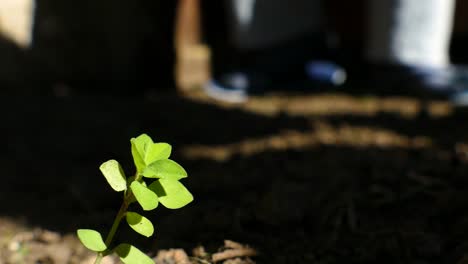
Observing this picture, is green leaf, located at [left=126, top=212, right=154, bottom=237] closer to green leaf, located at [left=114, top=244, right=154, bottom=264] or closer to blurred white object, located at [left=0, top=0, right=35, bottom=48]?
green leaf, located at [left=114, top=244, right=154, bottom=264]

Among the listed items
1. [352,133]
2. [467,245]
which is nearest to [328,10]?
[352,133]

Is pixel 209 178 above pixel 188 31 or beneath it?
beneath

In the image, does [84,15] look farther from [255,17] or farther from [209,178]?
[209,178]

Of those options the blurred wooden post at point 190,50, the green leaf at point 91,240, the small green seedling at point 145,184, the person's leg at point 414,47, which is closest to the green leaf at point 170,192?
the small green seedling at point 145,184

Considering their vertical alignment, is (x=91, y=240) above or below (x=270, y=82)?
below

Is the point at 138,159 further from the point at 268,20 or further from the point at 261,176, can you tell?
the point at 268,20

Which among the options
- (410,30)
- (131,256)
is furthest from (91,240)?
(410,30)

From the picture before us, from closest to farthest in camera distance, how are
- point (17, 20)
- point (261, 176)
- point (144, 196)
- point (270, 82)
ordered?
1. point (144, 196)
2. point (261, 176)
3. point (17, 20)
4. point (270, 82)
